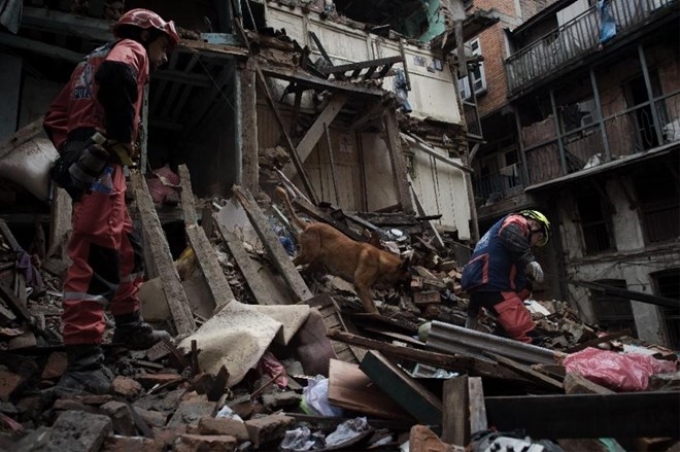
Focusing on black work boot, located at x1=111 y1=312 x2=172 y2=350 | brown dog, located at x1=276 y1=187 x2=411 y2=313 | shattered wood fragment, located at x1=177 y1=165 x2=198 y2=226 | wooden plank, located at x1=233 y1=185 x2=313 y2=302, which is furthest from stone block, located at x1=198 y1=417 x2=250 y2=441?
brown dog, located at x1=276 y1=187 x2=411 y2=313

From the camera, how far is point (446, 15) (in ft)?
45.1

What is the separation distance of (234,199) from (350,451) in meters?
4.86

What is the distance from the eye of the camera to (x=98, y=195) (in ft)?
8.45

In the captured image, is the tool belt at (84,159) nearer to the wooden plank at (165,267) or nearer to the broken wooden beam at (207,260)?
the wooden plank at (165,267)

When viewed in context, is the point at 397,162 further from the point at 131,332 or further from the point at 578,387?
the point at 578,387

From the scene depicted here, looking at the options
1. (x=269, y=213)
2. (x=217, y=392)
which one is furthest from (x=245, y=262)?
(x=217, y=392)

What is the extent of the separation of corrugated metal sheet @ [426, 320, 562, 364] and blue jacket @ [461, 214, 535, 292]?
1.45 metres

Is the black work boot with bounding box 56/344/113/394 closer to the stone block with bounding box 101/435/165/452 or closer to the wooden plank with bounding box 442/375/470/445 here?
the stone block with bounding box 101/435/165/452

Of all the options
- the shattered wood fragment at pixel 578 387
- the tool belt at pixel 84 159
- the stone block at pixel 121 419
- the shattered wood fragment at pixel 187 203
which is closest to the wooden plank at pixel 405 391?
the shattered wood fragment at pixel 578 387

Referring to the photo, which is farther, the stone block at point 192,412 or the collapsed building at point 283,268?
the stone block at point 192,412

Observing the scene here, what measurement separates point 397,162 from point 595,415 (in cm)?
819

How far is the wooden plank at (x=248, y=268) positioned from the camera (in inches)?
185

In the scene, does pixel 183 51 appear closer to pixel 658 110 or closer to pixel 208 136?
pixel 208 136

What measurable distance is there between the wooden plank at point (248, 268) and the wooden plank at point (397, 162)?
471 cm
